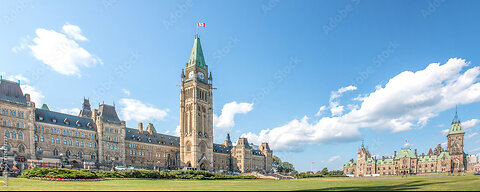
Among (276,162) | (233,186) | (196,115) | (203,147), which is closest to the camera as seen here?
(233,186)

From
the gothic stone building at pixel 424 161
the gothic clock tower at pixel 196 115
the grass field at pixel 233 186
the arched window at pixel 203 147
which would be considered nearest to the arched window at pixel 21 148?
the grass field at pixel 233 186

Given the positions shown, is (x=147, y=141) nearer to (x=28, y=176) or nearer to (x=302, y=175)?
(x=302, y=175)

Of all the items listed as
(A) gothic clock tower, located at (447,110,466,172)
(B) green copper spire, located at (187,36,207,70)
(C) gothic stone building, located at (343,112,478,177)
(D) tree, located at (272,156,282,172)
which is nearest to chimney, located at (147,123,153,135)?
(B) green copper spire, located at (187,36,207,70)

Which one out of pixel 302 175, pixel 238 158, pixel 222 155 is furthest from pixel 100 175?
pixel 238 158

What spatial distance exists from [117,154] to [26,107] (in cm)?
2804

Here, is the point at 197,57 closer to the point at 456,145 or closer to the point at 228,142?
the point at 228,142

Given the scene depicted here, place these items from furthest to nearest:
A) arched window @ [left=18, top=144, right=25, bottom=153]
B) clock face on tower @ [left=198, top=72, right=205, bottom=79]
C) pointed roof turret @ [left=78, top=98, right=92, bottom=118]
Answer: clock face on tower @ [left=198, top=72, right=205, bottom=79] → pointed roof turret @ [left=78, top=98, right=92, bottom=118] → arched window @ [left=18, top=144, right=25, bottom=153]

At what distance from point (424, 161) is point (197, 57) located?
365ft

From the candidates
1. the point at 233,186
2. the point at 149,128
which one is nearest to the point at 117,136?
the point at 149,128

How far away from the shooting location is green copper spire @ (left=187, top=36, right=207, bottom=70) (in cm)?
12756

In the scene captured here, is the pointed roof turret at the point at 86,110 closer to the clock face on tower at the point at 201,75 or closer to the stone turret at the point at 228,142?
the clock face on tower at the point at 201,75

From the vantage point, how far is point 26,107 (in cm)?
7394

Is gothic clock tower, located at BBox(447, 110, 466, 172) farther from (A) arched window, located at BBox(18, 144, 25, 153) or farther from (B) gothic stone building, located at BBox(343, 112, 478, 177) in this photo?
(A) arched window, located at BBox(18, 144, 25, 153)

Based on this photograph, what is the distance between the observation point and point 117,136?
314 feet
